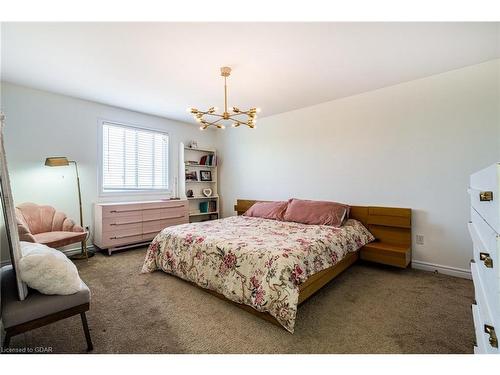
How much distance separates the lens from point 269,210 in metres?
3.72

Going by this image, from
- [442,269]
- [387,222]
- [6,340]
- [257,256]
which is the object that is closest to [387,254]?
[387,222]

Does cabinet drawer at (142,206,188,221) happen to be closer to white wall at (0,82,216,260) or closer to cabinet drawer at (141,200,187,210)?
cabinet drawer at (141,200,187,210)

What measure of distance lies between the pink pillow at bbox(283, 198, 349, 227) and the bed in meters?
0.15

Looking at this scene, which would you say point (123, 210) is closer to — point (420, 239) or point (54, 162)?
point (54, 162)

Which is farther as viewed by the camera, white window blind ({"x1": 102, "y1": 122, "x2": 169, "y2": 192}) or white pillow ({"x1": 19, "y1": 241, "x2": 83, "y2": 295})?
white window blind ({"x1": 102, "y1": 122, "x2": 169, "y2": 192})

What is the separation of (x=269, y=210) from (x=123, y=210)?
2264 mm

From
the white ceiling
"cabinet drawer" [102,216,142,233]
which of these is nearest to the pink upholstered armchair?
"cabinet drawer" [102,216,142,233]

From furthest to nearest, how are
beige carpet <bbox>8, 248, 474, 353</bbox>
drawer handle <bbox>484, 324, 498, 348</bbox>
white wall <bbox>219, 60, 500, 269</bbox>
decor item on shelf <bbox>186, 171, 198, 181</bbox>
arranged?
decor item on shelf <bbox>186, 171, 198, 181</bbox> < white wall <bbox>219, 60, 500, 269</bbox> < beige carpet <bbox>8, 248, 474, 353</bbox> < drawer handle <bbox>484, 324, 498, 348</bbox>

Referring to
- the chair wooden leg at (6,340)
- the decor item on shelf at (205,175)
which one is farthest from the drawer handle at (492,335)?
the decor item on shelf at (205,175)

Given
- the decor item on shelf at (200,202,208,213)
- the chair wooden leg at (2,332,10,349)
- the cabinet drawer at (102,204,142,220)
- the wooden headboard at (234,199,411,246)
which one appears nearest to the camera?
the chair wooden leg at (2,332,10,349)

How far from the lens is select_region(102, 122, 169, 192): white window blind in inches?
153
